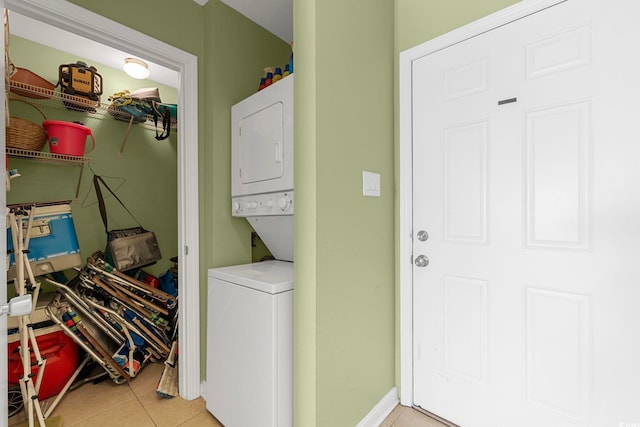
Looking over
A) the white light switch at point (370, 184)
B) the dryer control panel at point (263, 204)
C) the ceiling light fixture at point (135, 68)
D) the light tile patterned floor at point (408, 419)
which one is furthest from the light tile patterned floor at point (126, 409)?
the ceiling light fixture at point (135, 68)

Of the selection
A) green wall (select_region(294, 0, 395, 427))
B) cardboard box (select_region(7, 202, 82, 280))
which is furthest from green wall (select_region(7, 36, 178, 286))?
green wall (select_region(294, 0, 395, 427))

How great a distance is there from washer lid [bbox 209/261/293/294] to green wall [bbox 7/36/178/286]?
5.40ft

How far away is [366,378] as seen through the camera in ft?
4.88

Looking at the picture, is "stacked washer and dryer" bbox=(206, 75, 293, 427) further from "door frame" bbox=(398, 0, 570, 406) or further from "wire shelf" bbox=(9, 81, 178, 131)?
"wire shelf" bbox=(9, 81, 178, 131)

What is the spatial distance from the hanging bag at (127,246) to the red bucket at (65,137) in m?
0.40

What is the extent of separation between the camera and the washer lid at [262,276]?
4.50ft

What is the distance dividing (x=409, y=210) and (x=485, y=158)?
47cm

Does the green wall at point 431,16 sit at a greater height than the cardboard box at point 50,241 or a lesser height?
greater

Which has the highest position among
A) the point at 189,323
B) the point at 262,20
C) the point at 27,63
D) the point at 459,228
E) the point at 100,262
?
the point at 262,20

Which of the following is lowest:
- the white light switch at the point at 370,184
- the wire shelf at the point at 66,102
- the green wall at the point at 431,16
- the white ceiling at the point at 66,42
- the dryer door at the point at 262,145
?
the white light switch at the point at 370,184

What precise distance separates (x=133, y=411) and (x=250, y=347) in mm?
1061

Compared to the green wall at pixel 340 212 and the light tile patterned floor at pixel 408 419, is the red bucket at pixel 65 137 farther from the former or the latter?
the light tile patterned floor at pixel 408 419

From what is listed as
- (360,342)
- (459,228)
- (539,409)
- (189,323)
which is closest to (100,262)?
(189,323)

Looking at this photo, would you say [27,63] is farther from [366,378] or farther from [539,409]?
[539,409]
